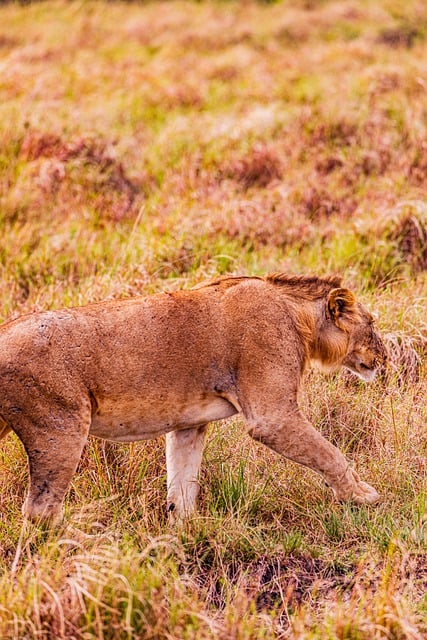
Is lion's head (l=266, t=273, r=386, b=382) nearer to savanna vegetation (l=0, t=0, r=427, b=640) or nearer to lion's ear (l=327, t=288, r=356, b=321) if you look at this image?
lion's ear (l=327, t=288, r=356, b=321)

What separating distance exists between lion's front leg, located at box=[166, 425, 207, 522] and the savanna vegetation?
4.9 inches

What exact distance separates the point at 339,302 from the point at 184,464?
1.23m

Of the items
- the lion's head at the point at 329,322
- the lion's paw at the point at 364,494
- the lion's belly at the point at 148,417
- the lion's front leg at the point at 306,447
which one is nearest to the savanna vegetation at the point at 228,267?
the lion's paw at the point at 364,494

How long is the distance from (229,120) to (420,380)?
6.75 meters

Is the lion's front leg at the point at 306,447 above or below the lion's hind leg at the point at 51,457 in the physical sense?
below

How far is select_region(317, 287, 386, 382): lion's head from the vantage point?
5.04 m

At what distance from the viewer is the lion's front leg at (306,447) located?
4500 millimetres

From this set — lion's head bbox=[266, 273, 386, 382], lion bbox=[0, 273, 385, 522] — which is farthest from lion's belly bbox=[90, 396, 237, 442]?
lion's head bbox=[266, 273, 386, 382]

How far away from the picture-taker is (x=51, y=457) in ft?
13.5

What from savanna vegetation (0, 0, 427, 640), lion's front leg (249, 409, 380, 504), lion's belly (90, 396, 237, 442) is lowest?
savanna vegetation (0, 0, 427, 640)

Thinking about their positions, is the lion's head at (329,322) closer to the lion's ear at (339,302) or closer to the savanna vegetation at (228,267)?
the lion's ear at (339,302)

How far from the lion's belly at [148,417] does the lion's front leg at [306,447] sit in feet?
0.73

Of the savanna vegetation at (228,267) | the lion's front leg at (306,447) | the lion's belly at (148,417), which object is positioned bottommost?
the savanna vegetation at (228,267)

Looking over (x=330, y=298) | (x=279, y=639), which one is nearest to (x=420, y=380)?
(x=330, y=298)
